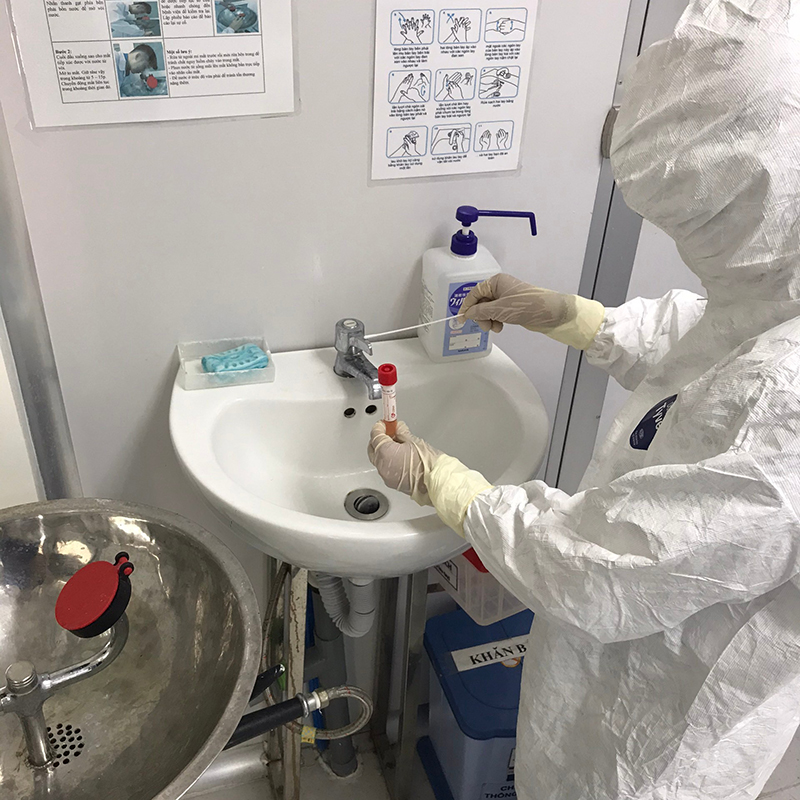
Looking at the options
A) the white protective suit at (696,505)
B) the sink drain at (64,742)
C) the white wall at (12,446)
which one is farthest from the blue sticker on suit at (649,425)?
the white wall at (12,446)

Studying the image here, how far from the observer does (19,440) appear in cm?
102

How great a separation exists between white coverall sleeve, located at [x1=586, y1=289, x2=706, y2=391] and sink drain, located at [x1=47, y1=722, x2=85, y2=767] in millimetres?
815

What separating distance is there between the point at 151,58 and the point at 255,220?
237 millimetres

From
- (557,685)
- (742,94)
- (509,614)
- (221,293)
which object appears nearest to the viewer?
(742,94)

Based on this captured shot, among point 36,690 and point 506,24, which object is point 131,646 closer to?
point 36,690

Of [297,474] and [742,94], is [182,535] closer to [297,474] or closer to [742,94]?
[297,474]

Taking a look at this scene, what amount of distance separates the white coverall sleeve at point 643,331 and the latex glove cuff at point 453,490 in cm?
32

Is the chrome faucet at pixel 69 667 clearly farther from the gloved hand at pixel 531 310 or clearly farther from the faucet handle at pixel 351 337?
the gloved hand at pixel 531 310

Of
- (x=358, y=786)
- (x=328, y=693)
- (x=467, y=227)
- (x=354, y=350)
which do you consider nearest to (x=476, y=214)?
(x=467, y=227)

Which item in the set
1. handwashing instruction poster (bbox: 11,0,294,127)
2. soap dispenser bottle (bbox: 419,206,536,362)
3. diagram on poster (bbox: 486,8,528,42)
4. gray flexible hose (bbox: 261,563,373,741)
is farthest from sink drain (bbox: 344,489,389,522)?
diagram on poster (bbox: 486,8,528,42)

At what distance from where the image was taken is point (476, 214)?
107 cm

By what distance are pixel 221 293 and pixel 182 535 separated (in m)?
0.40

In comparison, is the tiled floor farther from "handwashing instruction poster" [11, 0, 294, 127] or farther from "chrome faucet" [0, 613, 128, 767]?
"handwashing instruction poster" [11, 0, 294, 127]

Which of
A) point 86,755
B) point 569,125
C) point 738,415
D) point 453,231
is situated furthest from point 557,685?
point 569,125
